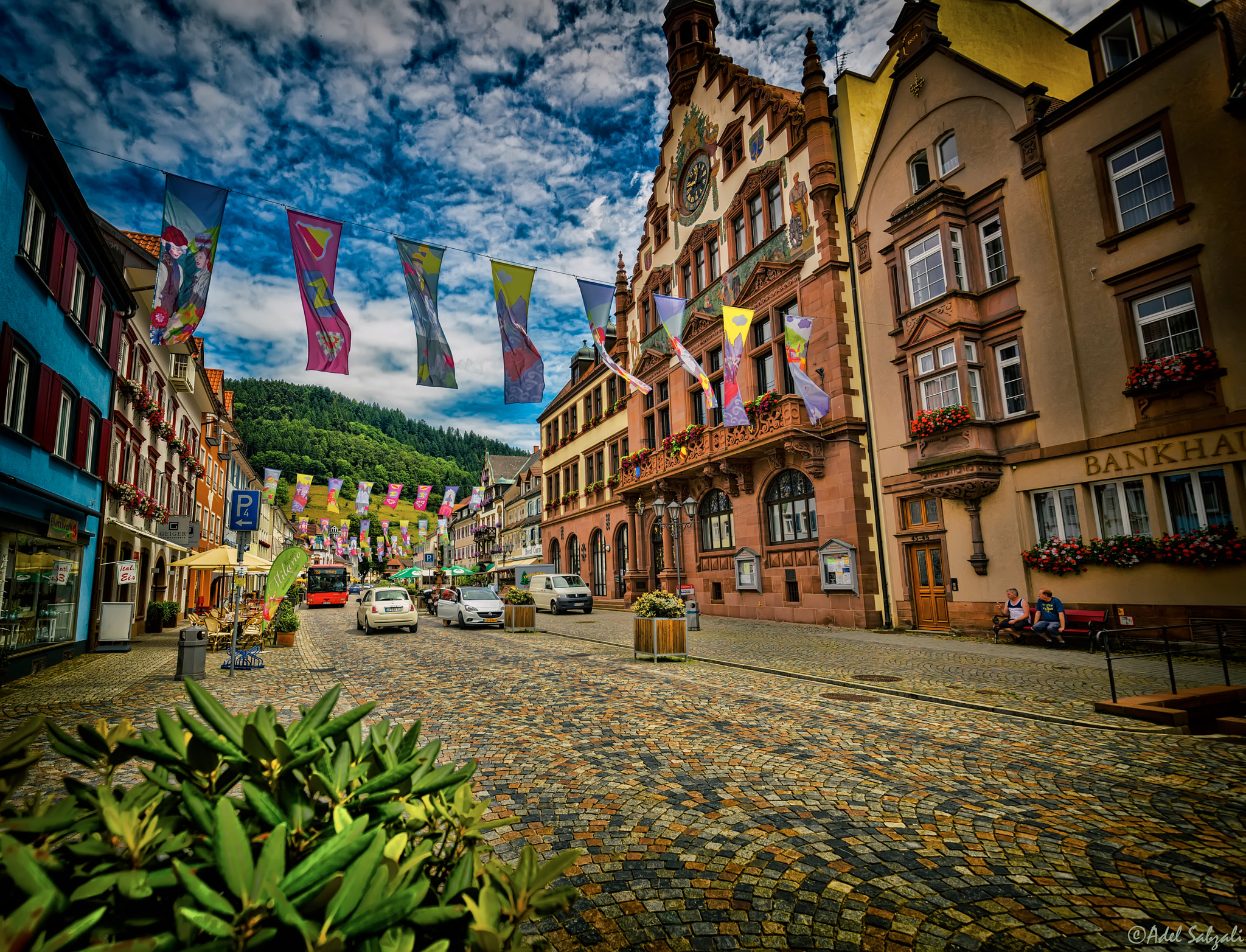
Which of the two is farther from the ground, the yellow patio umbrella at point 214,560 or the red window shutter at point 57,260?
the red window shutter at point 57,260

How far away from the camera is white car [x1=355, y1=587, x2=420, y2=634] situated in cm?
2331

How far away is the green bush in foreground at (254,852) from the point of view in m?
1.15

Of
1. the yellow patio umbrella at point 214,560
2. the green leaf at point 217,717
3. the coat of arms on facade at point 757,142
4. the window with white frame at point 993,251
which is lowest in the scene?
the green leaf at point 217,717

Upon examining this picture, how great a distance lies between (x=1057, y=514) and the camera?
15570 mm

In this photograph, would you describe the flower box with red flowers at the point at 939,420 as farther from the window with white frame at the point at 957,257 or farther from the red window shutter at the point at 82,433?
the red window shutter at the point at 82,433

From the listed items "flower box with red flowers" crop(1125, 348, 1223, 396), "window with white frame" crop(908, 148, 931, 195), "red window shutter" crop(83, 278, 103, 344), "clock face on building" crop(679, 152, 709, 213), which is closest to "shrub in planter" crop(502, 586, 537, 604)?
"red window shutter" crop(83, 278, 103, 344)

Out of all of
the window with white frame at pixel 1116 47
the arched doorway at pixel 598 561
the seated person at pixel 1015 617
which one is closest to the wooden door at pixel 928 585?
the seated person at pixel 1015 617

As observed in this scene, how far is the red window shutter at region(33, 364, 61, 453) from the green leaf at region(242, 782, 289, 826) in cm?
1606

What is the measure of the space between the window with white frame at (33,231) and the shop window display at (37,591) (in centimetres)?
548

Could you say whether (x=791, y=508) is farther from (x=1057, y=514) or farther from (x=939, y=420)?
(x=1057, y=514)

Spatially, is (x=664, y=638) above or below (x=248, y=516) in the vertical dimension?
below

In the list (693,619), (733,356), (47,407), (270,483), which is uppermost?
(270,483)

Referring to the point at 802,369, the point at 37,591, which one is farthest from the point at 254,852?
the point at 802,369

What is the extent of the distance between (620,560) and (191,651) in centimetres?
2556
